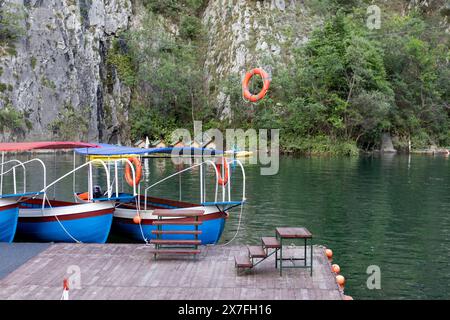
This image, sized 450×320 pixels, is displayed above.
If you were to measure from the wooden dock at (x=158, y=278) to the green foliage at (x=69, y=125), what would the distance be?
49328 mm

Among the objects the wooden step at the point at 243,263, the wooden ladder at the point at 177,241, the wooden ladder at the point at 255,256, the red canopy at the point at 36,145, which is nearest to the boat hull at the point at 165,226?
the wooden ladder at the point at 177,241

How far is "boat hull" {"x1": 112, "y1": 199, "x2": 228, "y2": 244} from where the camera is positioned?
58.6 feet

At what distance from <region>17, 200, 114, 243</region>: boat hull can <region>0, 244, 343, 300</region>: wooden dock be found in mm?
2265

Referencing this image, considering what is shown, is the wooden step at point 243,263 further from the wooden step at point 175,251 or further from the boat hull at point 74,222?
the boat hull at point 74,222

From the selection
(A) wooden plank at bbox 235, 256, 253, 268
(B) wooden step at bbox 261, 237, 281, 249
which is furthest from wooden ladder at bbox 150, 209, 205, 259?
(B) wooden step at bbox 261, 237, 281, 249

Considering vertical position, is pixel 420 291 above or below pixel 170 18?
below

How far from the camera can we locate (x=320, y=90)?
61.9 m

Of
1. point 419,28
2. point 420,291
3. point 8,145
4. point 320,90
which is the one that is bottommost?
point 420,291

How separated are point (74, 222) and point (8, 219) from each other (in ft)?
6.43

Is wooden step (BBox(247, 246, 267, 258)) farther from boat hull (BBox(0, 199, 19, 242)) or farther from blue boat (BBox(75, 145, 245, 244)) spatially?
boat hull (BBox(0, 199, 19, 242))
